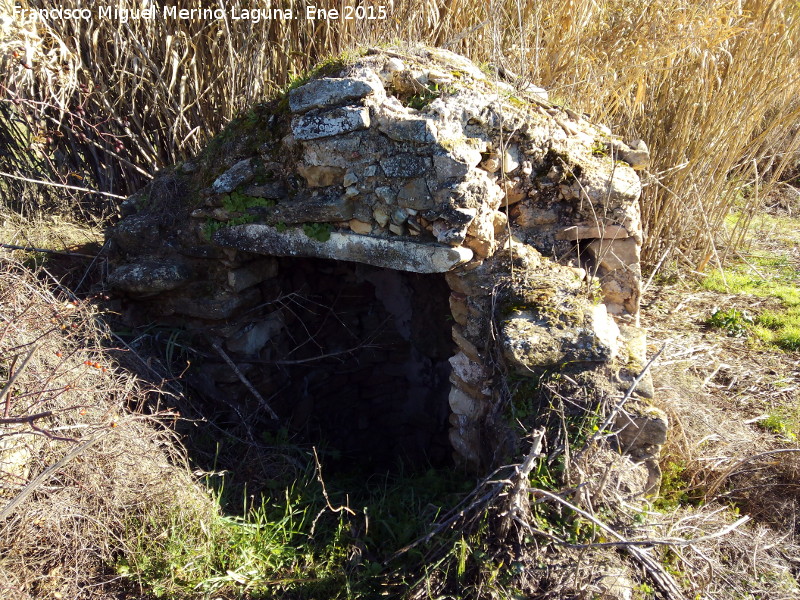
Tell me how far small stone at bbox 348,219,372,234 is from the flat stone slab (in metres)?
0.03

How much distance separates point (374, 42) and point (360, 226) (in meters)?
1.65

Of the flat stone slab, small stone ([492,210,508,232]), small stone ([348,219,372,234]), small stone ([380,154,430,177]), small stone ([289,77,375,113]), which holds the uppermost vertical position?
small stone ([289,77,375,113])

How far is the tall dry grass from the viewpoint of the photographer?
392 cm

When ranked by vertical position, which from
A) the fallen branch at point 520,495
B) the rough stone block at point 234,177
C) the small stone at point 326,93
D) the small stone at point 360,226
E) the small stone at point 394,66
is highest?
the small stone at point 394,66

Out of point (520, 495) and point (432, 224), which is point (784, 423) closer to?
point (520, 495)

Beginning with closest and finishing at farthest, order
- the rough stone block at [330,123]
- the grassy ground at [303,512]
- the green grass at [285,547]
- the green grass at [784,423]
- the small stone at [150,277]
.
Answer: the grassy ground at [303,512] → the green grass at [285,547] → the rough stone block at [330,123] → the green grass at [784,423] → the small stone at [150,277]

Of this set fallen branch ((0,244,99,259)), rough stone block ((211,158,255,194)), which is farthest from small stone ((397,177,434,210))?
fallen branch ((0,244,99,259))

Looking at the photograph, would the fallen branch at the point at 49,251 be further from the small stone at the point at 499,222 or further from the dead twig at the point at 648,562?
the dead twig at the point at 648,562

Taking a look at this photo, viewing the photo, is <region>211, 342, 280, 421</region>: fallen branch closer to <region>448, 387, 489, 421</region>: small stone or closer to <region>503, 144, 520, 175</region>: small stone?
<region>448, 387, 489, 421</region>: small stone

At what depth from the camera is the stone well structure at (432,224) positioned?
2.66 m

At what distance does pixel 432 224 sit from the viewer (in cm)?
275

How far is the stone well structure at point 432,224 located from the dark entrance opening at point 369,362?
1.21 ft

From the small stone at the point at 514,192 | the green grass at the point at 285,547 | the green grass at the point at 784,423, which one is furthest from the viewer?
the green grass at the point at 784,423

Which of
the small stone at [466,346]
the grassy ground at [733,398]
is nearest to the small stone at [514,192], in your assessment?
the small stone at [466,346]
